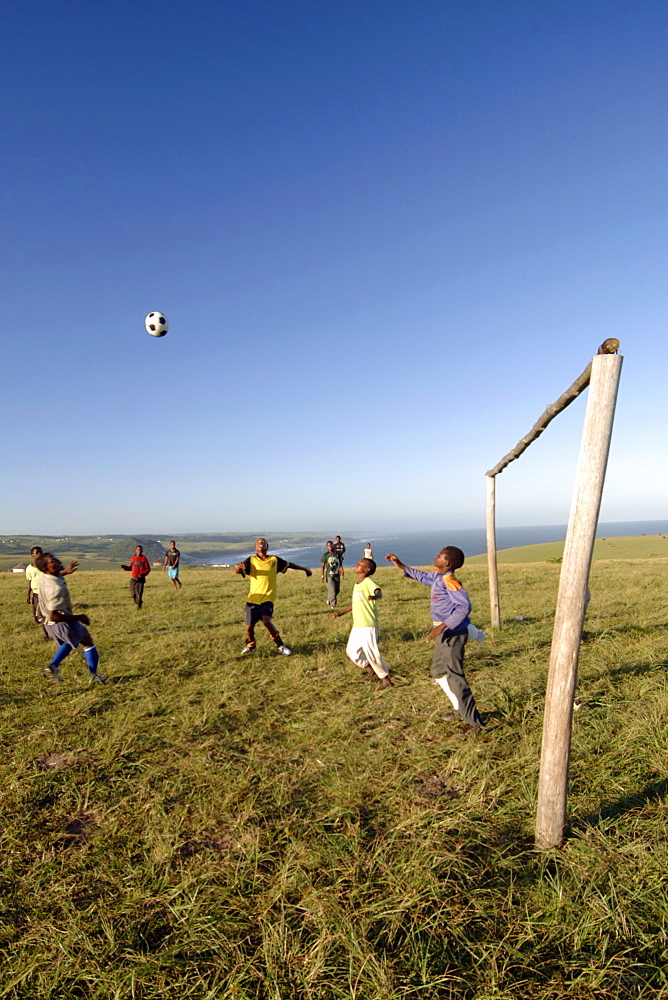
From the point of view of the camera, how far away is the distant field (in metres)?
37.5

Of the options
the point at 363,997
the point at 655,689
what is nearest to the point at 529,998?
the point at 363,997

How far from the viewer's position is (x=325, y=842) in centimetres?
359

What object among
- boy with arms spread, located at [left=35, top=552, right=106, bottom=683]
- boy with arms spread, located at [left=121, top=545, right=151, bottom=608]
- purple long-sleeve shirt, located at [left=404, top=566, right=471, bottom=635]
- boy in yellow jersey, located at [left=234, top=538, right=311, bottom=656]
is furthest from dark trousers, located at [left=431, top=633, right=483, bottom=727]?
boy with arms spread, located at [left=121, top=545, right=151, bottom=608]

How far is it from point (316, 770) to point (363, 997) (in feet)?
7.53

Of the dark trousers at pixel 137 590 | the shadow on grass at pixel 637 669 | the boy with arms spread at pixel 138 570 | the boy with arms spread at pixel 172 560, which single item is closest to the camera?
the shadow on grass at pixel 637 669

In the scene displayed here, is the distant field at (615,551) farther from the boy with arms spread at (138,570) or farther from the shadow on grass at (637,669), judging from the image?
the shadow on grass at (637,669)

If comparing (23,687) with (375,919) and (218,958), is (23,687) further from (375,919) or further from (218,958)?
(375,919)

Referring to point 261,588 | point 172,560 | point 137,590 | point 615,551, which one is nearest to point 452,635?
point 261,588

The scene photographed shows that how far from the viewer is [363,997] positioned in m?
2.40

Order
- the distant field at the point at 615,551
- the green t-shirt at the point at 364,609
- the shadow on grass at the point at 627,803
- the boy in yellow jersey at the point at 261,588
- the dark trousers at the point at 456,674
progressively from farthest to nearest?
the distant field at the point at 615,551 → the boy in yellow jersey at the point at 261,588 → the green t-shirt at the point at 364,609 → the dark trousers at the point at 456,674 → the shadow on grass at the point at 627,803

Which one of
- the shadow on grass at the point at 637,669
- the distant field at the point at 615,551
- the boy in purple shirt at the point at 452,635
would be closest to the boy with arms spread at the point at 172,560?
the boy in purple shirt at the point at 452,635

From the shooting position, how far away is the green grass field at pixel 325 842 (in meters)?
2.58

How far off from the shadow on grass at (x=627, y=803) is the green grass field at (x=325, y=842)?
0.02 m

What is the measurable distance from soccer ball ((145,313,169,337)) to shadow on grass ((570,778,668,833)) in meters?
16.2
